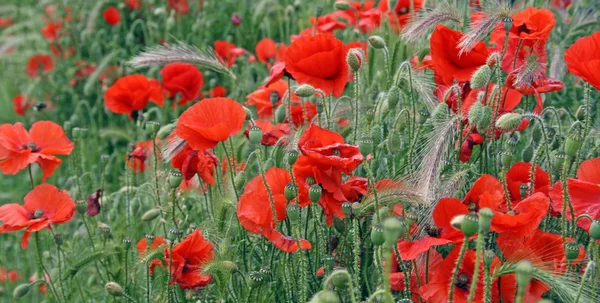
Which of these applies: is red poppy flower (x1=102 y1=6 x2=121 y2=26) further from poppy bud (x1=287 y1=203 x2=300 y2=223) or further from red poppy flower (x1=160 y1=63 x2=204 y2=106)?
poppy bud (x1=287 y1=203 x2=300 y2=223)

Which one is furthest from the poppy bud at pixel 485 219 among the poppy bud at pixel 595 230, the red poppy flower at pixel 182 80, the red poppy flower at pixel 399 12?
the red poppy flower at pixel 182 80

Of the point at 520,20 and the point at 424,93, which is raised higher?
the point at 520,20

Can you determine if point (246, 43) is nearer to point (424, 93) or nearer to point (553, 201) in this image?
point (424, 93)

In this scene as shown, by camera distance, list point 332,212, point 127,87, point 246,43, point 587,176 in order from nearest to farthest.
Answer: point 587,176, point 332,212, point 127,87, point 246,43

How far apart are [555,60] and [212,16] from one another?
2.63 m

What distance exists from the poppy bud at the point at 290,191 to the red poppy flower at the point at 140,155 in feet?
3.18

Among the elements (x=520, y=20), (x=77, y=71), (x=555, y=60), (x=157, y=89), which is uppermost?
(x=520, y=20)

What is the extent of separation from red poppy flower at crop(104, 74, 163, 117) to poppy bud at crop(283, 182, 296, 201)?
4.44 ft

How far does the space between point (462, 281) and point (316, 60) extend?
769mm

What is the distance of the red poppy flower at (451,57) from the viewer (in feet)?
7.23

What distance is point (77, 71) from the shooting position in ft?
16.2

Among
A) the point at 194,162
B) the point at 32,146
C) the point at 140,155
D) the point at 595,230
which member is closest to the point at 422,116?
the point at 194,162

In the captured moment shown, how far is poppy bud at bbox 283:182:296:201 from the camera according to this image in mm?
1902

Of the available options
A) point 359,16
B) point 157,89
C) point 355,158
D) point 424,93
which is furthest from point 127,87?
point 355,158
